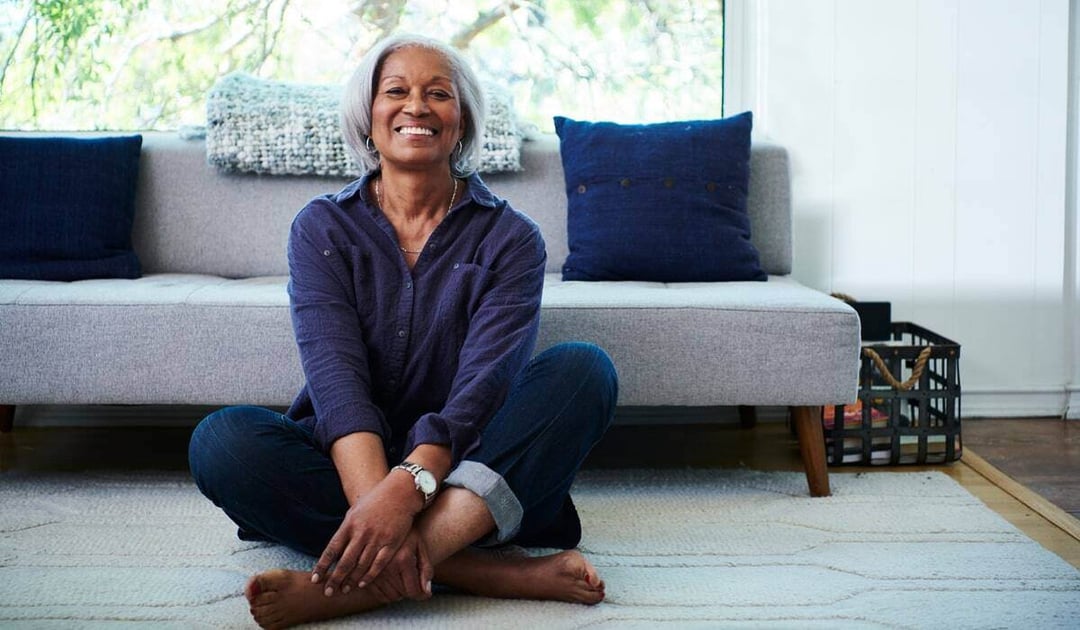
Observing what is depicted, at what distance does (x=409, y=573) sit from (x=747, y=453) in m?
1.39

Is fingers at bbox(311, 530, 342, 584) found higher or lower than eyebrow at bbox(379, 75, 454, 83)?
lower

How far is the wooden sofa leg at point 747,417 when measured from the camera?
304 cm

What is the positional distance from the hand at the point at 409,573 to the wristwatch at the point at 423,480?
0.17 ft

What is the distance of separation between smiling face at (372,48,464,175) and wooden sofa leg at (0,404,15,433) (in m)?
1.76

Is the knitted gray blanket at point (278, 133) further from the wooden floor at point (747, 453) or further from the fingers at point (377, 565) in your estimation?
the fingers at point (377, 565)

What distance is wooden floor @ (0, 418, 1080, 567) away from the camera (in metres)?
2.33

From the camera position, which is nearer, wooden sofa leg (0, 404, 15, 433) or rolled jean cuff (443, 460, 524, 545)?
rolled jean cuff (443, 460, 524, 545)

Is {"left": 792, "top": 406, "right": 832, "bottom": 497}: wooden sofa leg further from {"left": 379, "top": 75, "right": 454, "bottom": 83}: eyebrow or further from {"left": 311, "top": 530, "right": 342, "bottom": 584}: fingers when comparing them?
{"left": 311, "top": 530, "right": 342, "bottom": 584}: fingers

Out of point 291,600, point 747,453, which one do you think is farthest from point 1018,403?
point 291,600

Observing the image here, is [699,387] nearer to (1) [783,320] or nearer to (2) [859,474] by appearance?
(1) [783,320]

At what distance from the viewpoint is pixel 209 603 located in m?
1.67

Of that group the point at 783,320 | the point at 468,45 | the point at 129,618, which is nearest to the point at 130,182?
the point at 468,45

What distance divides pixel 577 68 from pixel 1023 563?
1.91m

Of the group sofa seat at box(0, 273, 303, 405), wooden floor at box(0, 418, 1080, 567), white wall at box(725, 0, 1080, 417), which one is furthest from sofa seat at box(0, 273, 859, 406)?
white wall at box(725, 0, 1080, 417)
